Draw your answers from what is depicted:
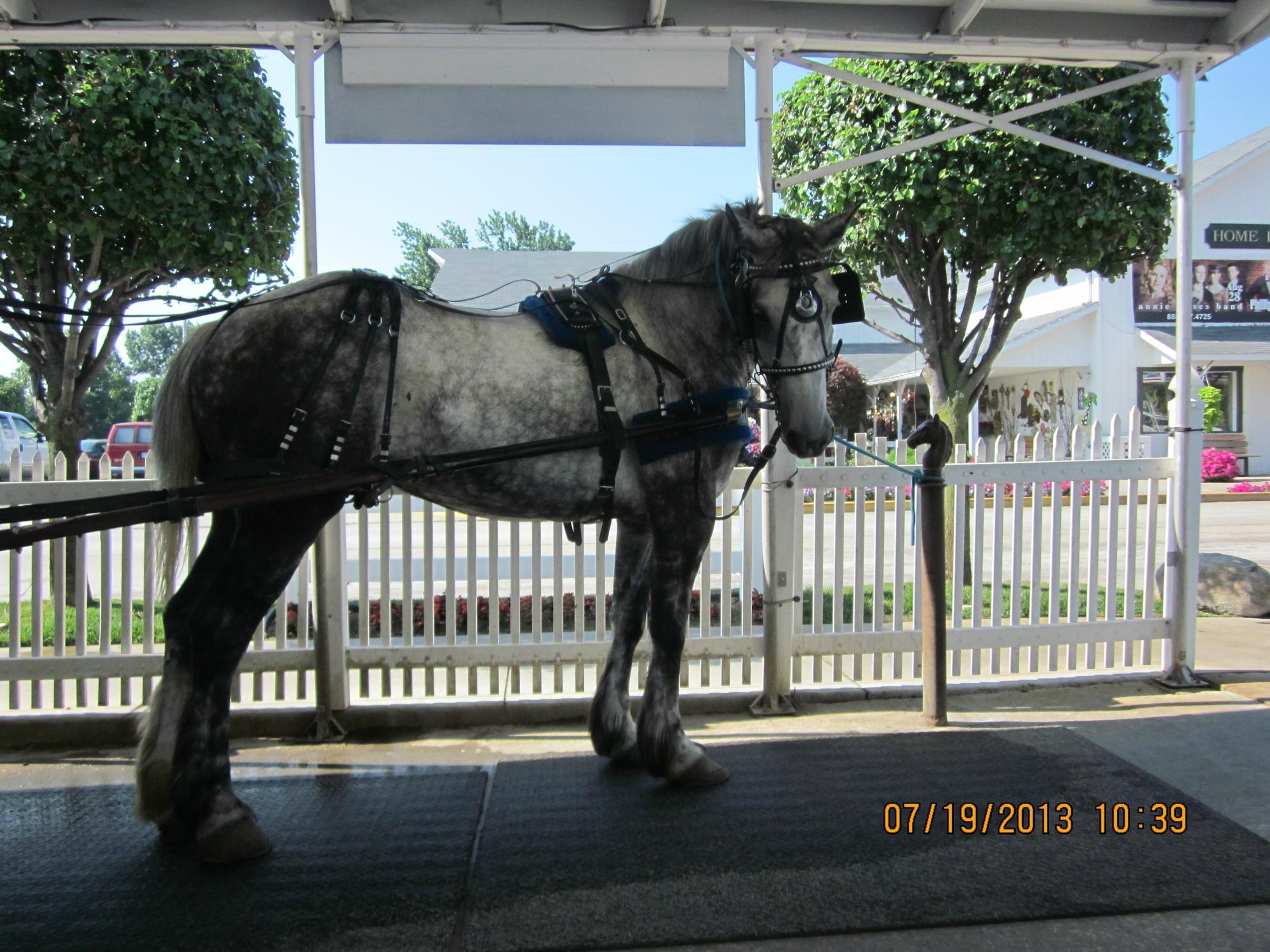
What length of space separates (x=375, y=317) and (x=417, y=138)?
64.9 inches

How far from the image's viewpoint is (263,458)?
2.61 m

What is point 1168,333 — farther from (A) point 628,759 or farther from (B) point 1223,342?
(A) point 628,759

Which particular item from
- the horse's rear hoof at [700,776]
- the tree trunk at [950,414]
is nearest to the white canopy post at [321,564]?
the horse's rear hoof at [700,776]

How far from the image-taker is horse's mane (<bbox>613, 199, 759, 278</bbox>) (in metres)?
3.16

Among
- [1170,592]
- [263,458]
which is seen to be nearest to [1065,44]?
[1170,592]

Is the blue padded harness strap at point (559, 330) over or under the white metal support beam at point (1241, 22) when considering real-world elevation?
under

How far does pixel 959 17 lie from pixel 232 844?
4739 millimetres

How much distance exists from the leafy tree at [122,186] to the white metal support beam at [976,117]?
4466mm

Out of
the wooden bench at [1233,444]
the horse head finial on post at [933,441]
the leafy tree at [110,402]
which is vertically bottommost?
the horse head finial on post at [933,441]

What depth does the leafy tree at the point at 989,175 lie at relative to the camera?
5.95 m

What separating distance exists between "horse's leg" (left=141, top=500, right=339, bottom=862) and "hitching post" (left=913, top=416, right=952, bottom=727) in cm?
270

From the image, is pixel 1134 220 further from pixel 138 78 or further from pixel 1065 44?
pixel 138 78

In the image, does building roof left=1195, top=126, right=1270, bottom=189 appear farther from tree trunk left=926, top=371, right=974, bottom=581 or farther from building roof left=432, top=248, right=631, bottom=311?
tree trunk left=926, top=371, right=974, bottom=581
